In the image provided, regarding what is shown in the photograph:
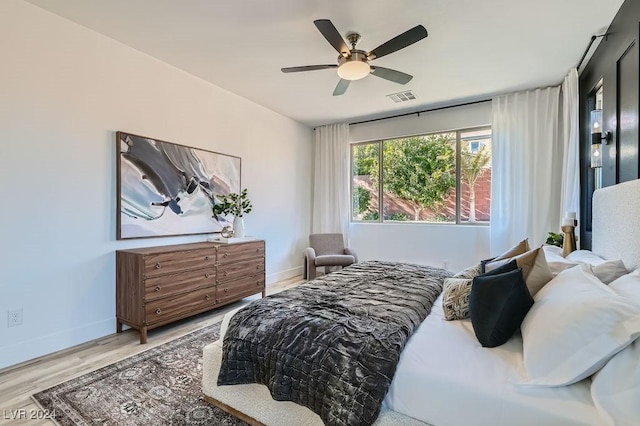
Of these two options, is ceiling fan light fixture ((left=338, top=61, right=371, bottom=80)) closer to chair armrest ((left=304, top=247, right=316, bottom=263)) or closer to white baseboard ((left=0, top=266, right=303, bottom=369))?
chair armrest ((left=304, top=247, right=316, bottom=263))

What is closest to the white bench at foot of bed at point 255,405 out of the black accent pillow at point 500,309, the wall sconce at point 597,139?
the black accent pillow at point 500,309

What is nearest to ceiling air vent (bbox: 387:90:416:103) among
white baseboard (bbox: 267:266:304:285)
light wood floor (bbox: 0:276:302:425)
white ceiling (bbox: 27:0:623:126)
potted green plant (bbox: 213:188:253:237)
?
white ceiling (bbox: 27:0:623:126)

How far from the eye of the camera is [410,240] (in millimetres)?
5047

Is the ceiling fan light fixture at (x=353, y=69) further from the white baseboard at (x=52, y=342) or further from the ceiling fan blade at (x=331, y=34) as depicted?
the white baseboard at (x=52, y=342)

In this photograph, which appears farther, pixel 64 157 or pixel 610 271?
pixel 64 157

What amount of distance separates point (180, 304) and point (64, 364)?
3.07ft

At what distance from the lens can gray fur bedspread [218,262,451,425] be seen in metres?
1.29

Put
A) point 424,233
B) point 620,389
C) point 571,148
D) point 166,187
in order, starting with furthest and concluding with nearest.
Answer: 1. point 424,233
2. point 571,148
3. point 166,187
4. point 620,389

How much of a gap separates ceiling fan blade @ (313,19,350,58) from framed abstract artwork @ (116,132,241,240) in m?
2.09

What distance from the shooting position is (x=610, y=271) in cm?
165

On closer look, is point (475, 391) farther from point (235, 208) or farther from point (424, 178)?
point (424, 178)

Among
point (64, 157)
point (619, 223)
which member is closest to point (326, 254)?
point (64, 157)

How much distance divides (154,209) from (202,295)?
1042 mm

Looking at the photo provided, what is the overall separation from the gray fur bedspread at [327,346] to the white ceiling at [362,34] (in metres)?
2.20
